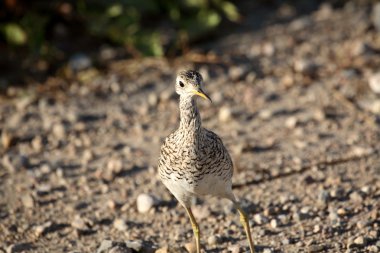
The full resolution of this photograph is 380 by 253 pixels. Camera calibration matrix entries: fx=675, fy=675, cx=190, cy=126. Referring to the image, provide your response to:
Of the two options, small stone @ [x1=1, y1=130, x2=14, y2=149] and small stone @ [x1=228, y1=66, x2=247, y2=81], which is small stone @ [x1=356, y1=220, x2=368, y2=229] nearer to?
small stone @ [x1=228, y1=66, x2=247, y2=81]

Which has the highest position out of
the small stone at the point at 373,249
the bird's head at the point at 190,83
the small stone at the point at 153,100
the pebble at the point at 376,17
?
the pebble at the point at 376,17

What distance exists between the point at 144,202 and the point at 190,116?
1.49 meters

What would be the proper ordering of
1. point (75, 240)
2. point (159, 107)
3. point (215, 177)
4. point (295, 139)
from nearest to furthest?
point (215, 177) → point (75, 240) → point (295, 139) → point (159, 107)

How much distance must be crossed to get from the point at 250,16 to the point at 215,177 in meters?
4.89

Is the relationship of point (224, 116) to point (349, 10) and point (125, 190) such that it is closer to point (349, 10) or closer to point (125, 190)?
point (125, 190)

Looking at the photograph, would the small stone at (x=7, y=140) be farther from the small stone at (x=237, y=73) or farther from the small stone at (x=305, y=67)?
the small stone at (x=305, y=67)

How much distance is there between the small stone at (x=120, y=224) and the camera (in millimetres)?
5848

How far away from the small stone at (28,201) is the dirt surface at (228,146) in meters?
0.01

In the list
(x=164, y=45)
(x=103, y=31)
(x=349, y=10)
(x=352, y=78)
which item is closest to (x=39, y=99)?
(x=103, y=31)

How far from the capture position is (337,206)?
19.1ft

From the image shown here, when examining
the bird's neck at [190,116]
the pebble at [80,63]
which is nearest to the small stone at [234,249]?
the bird's neck at [190,116]

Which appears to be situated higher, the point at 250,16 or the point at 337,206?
the point at 250,16

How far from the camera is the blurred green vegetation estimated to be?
331 inches

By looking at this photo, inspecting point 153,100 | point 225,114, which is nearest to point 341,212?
point 225,114
